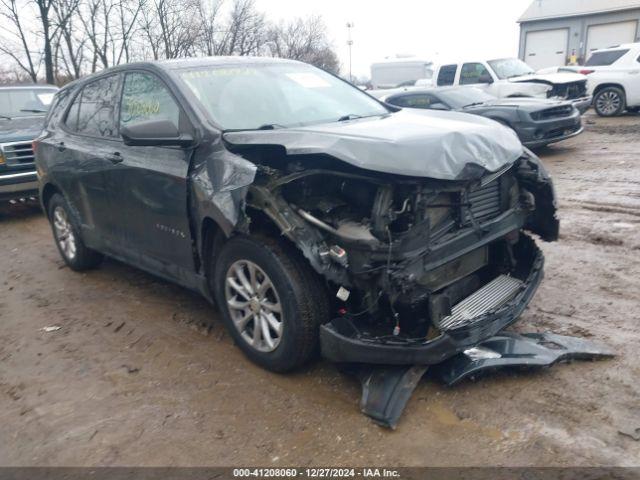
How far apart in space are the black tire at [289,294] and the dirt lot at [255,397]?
19 cm

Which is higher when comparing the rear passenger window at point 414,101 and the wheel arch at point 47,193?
the rear passenger window at point 414,101

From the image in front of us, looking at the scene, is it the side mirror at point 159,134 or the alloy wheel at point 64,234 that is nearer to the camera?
the side mirror at point 159,134

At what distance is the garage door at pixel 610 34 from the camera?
29.9 metres

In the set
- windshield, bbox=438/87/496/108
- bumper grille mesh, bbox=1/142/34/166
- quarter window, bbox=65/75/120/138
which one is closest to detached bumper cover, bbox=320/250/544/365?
quarter window, bbox=65/75/120/138

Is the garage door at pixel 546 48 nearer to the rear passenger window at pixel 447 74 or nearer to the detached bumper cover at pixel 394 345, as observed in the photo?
the rear passenger window at pixel 447 74

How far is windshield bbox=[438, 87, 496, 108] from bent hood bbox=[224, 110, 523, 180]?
7.07 meters

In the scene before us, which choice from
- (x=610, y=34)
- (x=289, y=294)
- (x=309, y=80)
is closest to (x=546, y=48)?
(x=610, y=34)

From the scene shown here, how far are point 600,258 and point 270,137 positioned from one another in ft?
11.0

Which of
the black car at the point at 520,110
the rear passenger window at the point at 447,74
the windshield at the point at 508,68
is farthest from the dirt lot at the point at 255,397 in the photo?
the rear passenger window at the point at 447,74

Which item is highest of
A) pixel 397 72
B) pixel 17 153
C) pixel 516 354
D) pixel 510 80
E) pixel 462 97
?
pixel 510 80

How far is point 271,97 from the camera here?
410 centimetres

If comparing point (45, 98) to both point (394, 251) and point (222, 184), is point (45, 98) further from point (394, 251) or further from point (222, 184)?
point (394, 251)

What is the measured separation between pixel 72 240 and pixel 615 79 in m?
14.3

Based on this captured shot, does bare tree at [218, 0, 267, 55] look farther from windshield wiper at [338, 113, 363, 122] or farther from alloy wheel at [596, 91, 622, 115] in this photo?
windshield wiper at [338, 113, 363, 122]
